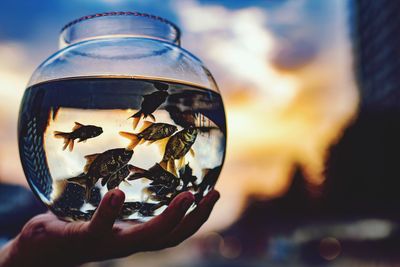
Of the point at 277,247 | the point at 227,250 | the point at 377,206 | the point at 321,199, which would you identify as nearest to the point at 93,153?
the point at 277,247

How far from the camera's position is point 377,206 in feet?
115

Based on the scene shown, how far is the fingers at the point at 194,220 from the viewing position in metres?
1.77

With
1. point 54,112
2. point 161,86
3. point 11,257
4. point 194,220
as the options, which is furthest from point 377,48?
point 54,112

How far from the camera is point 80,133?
1.31 meters

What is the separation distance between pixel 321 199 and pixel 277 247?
14358 millimetres

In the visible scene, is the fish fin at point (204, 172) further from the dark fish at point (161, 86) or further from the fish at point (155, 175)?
the dark fish at point (161, 86)

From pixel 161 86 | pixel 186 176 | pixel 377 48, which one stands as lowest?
pixel 186 176

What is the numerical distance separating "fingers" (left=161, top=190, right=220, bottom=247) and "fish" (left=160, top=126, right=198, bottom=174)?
402 millimetres

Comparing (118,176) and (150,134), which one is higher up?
(150,134)

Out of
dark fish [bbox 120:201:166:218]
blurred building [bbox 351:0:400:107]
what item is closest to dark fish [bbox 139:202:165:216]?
dark fish [bbox 120:201:166:218]

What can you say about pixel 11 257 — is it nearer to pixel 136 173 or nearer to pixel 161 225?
pixel 161 225

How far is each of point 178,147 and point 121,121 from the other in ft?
0.57

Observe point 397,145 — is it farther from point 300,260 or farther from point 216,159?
point 216,159

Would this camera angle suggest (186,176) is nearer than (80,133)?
No
